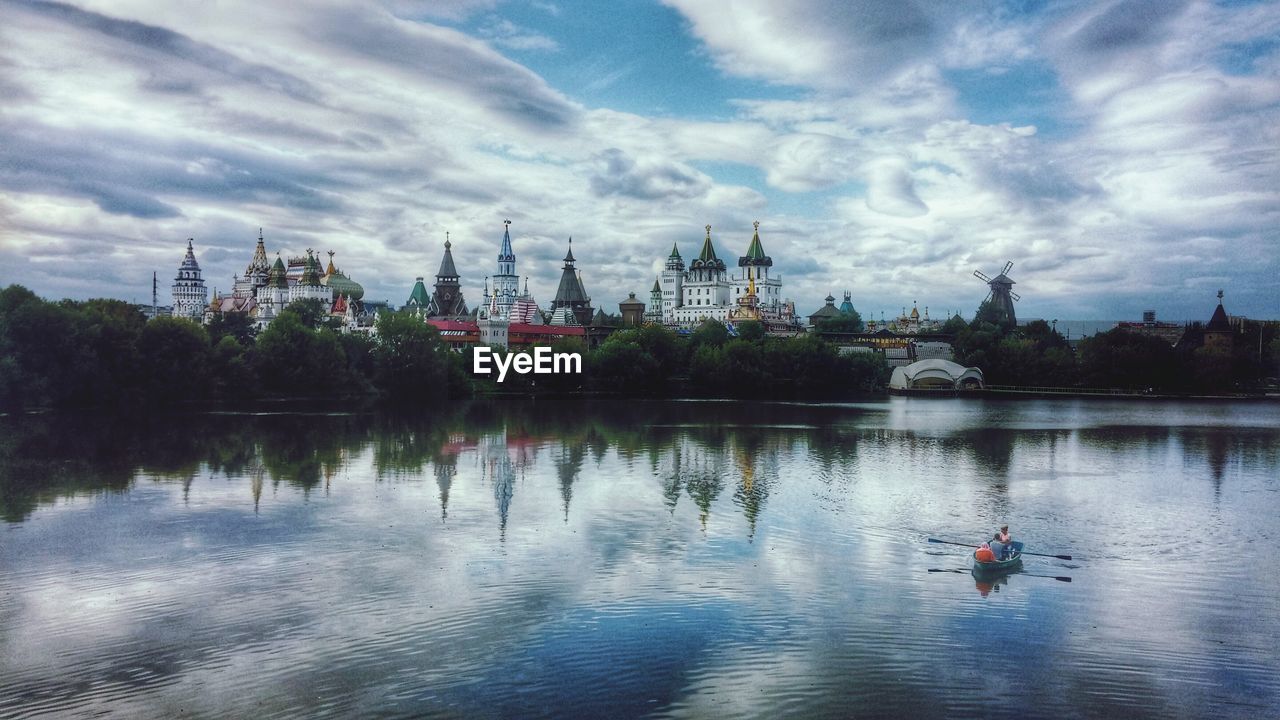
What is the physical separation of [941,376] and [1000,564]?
75.3m

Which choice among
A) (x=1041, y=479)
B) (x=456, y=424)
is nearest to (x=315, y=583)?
(x=1041, y=479)

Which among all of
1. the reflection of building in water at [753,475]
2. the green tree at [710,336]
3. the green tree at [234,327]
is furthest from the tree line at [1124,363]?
the green tree at [234,327]

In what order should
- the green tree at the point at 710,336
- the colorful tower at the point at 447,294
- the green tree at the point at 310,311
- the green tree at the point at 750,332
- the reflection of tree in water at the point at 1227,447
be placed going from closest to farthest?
the reflection of tree in water at the point at 1227,447
the green tree at the point at 710,336
the green tree at the point at 750,332
the green tree at the point at 310,311
the colorful tower at the point at 447,294

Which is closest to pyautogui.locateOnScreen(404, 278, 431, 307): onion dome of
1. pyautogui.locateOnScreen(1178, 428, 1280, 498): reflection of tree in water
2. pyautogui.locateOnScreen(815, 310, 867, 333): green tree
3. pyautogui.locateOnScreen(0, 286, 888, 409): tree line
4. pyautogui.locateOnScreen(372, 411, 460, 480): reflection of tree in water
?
pyautogui.locateOnScreen(0, 286, 888, 409): tree line

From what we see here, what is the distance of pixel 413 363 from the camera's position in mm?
67312

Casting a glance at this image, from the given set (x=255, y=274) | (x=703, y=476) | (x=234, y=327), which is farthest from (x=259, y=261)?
(x=703, y=476)

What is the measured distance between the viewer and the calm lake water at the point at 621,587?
11.5m

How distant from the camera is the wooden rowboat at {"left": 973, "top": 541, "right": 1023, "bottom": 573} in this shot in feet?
55.4

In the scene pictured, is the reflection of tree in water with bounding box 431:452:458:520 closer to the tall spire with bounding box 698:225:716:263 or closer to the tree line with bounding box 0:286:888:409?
the tree line with bounding box 0:286:888:409

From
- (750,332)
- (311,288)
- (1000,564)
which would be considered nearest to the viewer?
(1000,564)

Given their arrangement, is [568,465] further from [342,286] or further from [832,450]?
[342,286]

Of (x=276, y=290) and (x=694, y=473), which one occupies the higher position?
(x=276, y=290)

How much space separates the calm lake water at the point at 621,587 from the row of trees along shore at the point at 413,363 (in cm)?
1741

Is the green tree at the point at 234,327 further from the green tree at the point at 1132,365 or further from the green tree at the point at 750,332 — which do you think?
the green tree at the point at 1132,365
